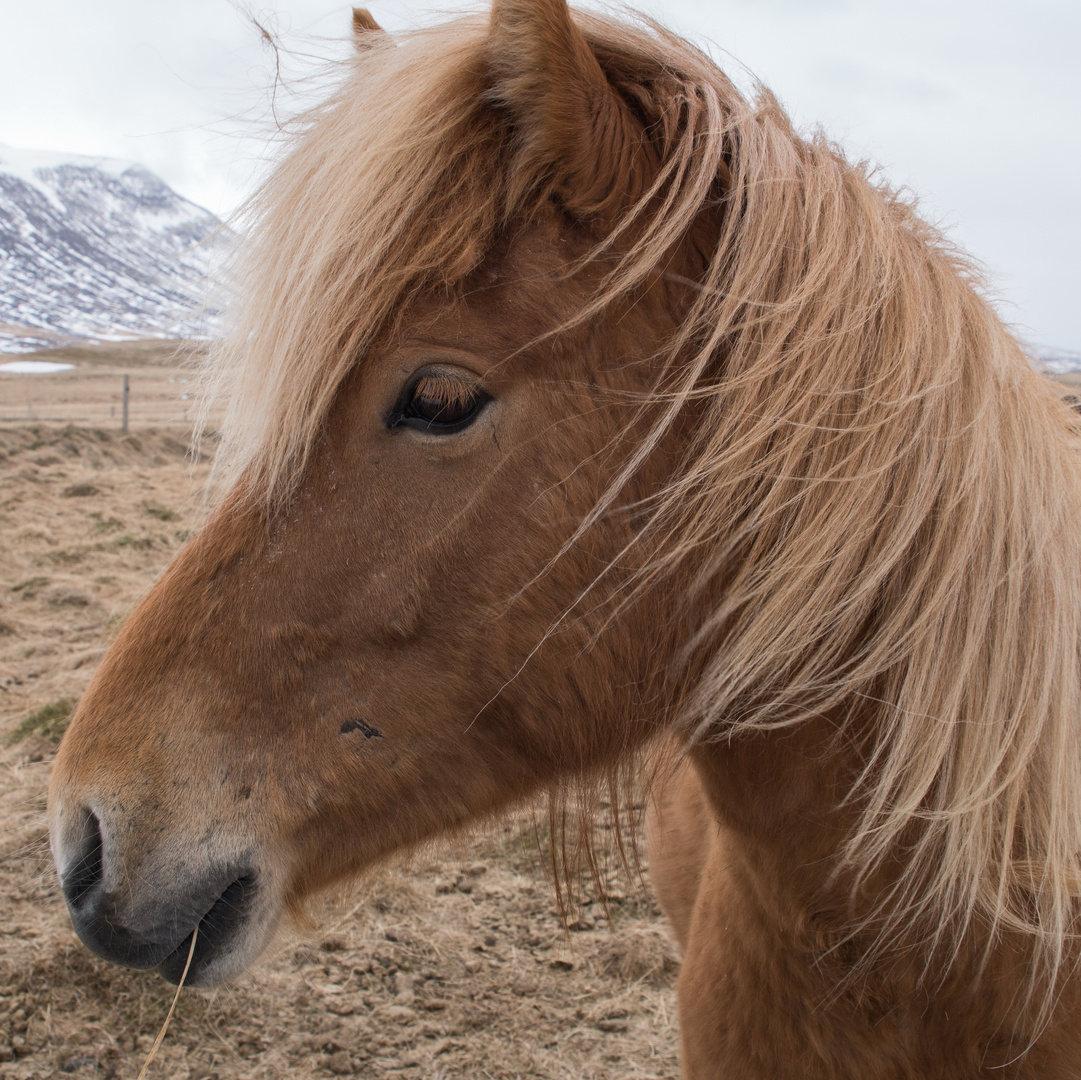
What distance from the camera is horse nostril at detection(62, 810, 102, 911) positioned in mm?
1140

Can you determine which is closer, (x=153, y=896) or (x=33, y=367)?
(x=153, y=896)

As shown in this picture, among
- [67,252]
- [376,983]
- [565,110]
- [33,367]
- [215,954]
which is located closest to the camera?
[565,110]

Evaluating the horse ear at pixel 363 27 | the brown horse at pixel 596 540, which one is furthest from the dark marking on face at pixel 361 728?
the horse ear at pixel 363 27

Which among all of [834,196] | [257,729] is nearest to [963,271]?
[834,196]

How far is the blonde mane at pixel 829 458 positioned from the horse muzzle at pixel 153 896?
1.86ft

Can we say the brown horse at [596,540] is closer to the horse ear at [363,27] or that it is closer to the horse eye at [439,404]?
the horse eye at [439,404]

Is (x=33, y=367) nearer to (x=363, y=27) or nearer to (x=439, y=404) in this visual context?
(x=363, y=27)

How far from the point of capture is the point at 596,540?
1.17m

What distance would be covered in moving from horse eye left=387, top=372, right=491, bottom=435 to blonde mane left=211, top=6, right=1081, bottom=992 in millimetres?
104

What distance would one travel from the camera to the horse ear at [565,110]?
3.48 feet

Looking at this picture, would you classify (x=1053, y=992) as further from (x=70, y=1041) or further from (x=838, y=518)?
(x=70, y=1041)

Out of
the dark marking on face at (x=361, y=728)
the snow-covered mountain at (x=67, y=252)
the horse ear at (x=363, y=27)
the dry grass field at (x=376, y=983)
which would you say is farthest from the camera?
the snow-covered mountain at (x=67, y=252)

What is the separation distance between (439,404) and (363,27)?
0.92 meters

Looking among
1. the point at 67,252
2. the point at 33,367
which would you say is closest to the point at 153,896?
the point at 33,367
